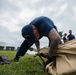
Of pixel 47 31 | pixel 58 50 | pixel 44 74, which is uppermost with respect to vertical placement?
pixel 47 31

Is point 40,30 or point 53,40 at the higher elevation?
point 40,30

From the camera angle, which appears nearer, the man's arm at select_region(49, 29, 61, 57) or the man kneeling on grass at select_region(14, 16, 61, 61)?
the man's arm at select_region(49, 29, 61, 57)

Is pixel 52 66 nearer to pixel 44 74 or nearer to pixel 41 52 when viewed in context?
pixel 44 74

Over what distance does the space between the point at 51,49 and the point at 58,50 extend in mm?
164

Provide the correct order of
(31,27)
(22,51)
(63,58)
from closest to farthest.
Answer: (63,58), (31,27), (22,51)

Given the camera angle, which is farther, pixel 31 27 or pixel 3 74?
pixel 31 27

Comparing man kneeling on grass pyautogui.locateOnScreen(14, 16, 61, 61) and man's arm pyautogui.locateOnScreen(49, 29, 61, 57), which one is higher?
man kneeling on grass pyautogui.locateOnScreen(14, 16, 61, 61)

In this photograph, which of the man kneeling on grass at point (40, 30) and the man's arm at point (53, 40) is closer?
the man's arm at point (53, 40)

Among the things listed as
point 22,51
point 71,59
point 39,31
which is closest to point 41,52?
point 39,31

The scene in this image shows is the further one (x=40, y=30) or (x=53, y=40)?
(x=40, y=30)

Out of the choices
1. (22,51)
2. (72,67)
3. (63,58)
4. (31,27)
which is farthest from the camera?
(22,51)

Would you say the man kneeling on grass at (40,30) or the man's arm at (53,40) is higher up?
the man kneeling on grass at (40,30)

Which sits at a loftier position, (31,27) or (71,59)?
(31,27)

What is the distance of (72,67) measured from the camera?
4391mm
